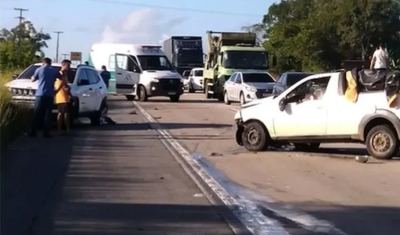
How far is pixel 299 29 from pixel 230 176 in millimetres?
66150

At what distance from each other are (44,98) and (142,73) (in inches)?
844

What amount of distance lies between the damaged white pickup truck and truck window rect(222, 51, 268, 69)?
2278 cm

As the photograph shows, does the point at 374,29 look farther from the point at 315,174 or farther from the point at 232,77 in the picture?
the point at 315,174

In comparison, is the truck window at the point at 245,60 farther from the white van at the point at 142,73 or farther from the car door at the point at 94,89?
the car door at the point at 94,89

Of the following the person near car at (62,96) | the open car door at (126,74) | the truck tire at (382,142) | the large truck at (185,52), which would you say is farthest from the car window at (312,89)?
the large truck at (185,52)

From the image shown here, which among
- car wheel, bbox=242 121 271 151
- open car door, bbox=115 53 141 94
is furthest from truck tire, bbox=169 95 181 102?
car wheel, bbox=242 121 271 151

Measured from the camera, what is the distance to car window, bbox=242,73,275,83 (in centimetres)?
3822

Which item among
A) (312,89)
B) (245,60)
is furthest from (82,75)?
(245,60)

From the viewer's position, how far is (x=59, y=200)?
11836mm

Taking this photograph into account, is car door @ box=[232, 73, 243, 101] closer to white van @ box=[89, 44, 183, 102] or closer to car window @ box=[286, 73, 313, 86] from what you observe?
white van @ box=[89, 44, 183, 102]

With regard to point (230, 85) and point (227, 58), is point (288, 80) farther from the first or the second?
point (227, 58)

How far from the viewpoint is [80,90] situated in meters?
23.7

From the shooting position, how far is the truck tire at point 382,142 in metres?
17.1

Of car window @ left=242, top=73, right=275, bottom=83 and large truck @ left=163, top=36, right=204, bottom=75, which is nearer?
car window @ left=242, top=73, right=275, bottom=83
